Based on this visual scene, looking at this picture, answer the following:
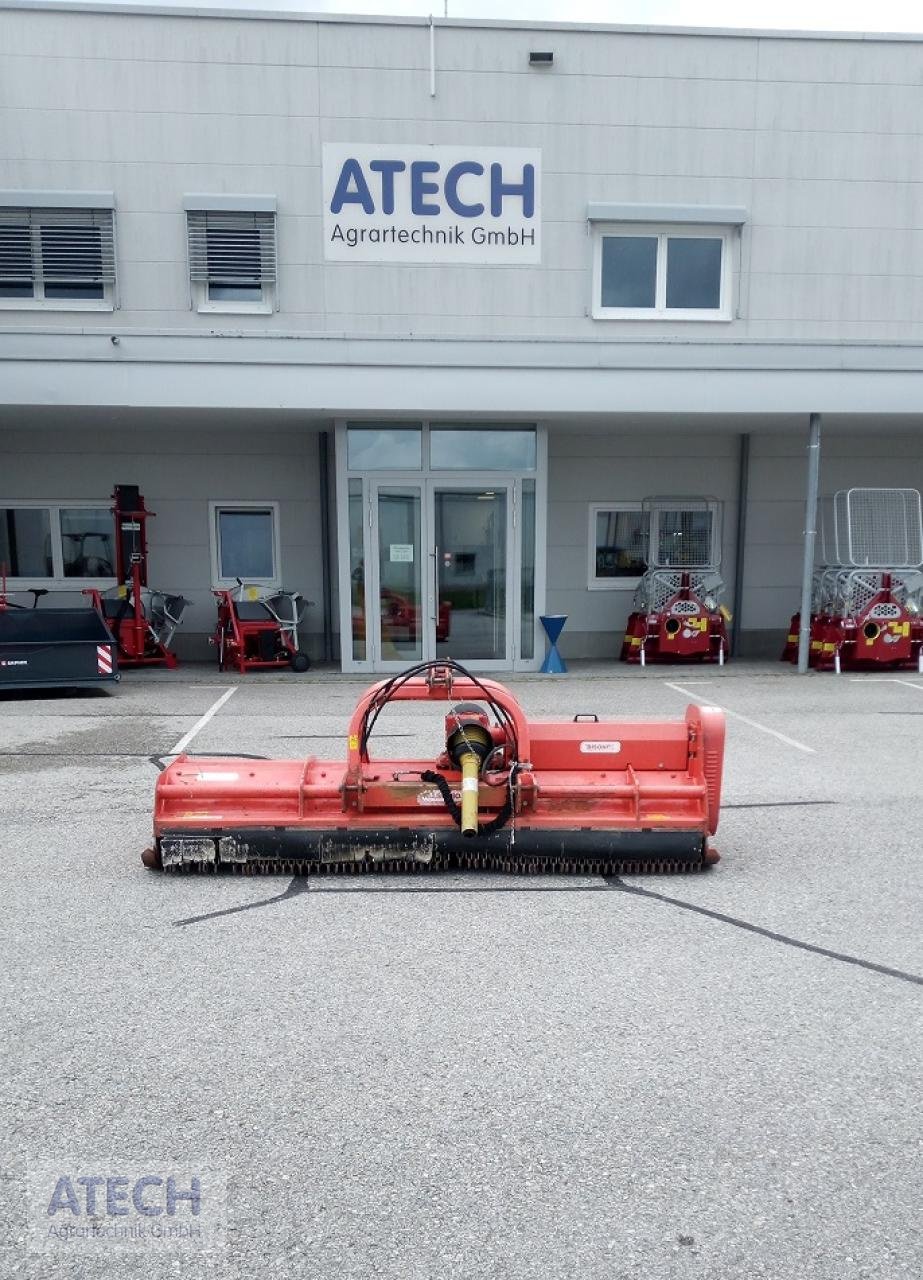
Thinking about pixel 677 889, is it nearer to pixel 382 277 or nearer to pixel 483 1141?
pixel 483 1141

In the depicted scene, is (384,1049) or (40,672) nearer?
(384,1049)

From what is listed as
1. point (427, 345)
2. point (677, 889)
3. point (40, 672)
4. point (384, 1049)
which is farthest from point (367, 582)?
point (384, 1049)

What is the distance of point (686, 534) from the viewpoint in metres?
13.5

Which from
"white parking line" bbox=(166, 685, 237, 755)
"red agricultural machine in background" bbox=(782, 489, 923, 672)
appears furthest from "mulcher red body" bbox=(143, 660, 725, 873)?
"red agricultural machine in background" bbox=(782, 489, 923, 672)

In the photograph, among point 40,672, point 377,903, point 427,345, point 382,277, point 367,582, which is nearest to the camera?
point 377,903

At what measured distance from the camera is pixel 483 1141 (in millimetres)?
2527

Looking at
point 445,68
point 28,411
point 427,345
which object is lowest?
point 28,411

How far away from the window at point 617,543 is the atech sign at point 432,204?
13.1 feet

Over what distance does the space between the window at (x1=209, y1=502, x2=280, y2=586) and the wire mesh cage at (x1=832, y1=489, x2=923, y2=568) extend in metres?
8.41

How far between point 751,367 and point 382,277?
214 inches

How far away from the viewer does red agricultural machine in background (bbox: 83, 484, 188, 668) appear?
11656mm

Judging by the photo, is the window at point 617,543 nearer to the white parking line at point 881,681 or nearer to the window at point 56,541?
the white parking line at point 881,681

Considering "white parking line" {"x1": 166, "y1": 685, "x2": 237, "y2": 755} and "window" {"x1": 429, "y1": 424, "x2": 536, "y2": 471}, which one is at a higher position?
"window" {"x1": 429, "y1": 424, "x2": 536, "y2": 471}

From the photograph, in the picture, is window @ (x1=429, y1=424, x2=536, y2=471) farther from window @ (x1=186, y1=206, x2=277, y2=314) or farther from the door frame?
window @ (x1=186, y1=206, x2=277, y2=314)
